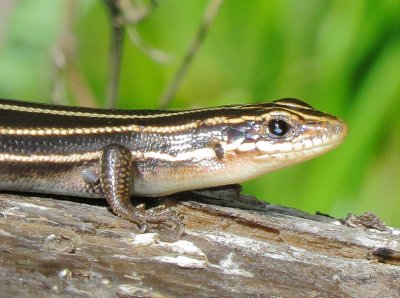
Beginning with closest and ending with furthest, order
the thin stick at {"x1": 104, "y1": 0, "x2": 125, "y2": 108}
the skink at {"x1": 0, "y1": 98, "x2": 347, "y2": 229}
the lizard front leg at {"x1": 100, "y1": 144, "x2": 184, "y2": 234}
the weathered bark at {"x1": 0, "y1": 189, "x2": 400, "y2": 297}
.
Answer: the weathered bark at {"x1": 0, "y1": 189, "x2": 400, "y2": 297}, the lizard front leg at {"x1": 100, "y1": 144, "x2": 184, "y2": 234}, the skink at {"x1": 0, "y1": 98, "x2": 347, "y2": 229}, the thin stick at {"x1": 104, "y1": 0, "x2": 125, "y2": 108}

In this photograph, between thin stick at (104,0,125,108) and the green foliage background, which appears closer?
thin stick at (104,0,125,108)

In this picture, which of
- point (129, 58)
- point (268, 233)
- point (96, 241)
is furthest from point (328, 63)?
point (96, 241)

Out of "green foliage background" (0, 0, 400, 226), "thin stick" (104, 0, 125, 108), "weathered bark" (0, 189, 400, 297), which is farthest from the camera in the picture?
"green foliage background" (0, 0, 400, 226)

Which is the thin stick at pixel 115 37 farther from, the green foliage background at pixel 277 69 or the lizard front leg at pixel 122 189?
the lizard front leg at pixel 122 189

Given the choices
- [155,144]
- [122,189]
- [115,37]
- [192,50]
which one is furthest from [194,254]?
[192,50]

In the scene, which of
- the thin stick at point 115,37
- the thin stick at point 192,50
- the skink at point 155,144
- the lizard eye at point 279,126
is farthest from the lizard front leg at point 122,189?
the thin stick at point 192,50

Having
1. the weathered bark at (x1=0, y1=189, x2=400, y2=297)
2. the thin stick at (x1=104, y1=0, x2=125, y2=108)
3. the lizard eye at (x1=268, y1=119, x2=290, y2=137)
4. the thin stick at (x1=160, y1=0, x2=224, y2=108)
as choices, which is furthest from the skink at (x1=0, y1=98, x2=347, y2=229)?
the thin stick at (x1=160, y1=0, x2=224, y2=108)

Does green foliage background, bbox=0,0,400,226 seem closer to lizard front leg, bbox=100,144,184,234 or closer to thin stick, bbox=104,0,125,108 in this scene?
thin stick, bbox=104,0,125,108
